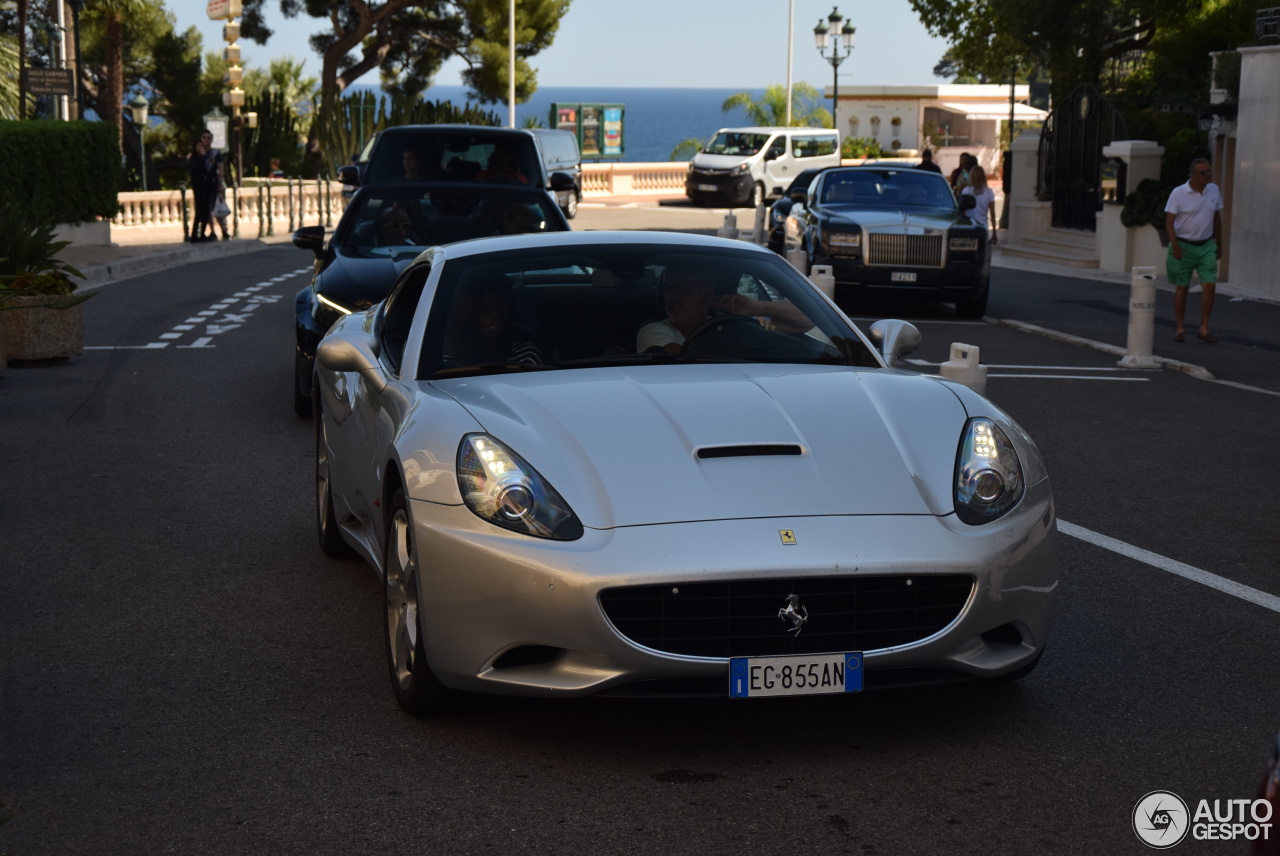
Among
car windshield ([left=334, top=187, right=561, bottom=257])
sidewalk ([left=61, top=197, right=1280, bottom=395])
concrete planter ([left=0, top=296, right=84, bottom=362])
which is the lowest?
sidewalk ([left=61, top=197, right=1280, bottom=395])

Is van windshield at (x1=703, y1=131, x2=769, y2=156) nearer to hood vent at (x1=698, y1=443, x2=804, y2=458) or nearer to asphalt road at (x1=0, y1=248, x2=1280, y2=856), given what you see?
asphalt road at (x1=0, y1=248, x2=1280, y2=856)

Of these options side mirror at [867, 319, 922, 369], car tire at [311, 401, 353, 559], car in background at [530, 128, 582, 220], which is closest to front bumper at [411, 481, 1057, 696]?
side mirror at [867, 319, 922, 369]

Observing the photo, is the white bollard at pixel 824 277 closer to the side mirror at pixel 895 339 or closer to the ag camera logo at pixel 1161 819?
the side mirror at pixel 895 339

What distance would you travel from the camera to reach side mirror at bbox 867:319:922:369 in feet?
20.8

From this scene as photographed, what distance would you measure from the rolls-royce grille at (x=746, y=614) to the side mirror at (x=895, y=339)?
5.56ft

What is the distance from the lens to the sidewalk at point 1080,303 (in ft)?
53.4

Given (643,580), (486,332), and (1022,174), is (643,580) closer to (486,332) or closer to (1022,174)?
(486,332)

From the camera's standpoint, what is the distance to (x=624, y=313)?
6.25m

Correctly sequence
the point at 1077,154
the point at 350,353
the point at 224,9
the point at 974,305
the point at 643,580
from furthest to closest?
the point at 224,9
the point at 1077,154
the point at 974,305
the point at 350,353
the point at 643,580

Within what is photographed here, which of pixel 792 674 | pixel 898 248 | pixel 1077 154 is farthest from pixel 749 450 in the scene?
pixel 1077 154

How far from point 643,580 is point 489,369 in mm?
1529

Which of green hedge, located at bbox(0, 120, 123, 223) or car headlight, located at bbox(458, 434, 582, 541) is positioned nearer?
car headlight, located at bbox(458, 434, 582, 541)

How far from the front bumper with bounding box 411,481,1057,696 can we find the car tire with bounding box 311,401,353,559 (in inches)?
97.2

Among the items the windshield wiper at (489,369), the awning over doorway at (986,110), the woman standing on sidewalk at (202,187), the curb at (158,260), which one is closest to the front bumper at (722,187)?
the curb at (158,260)
